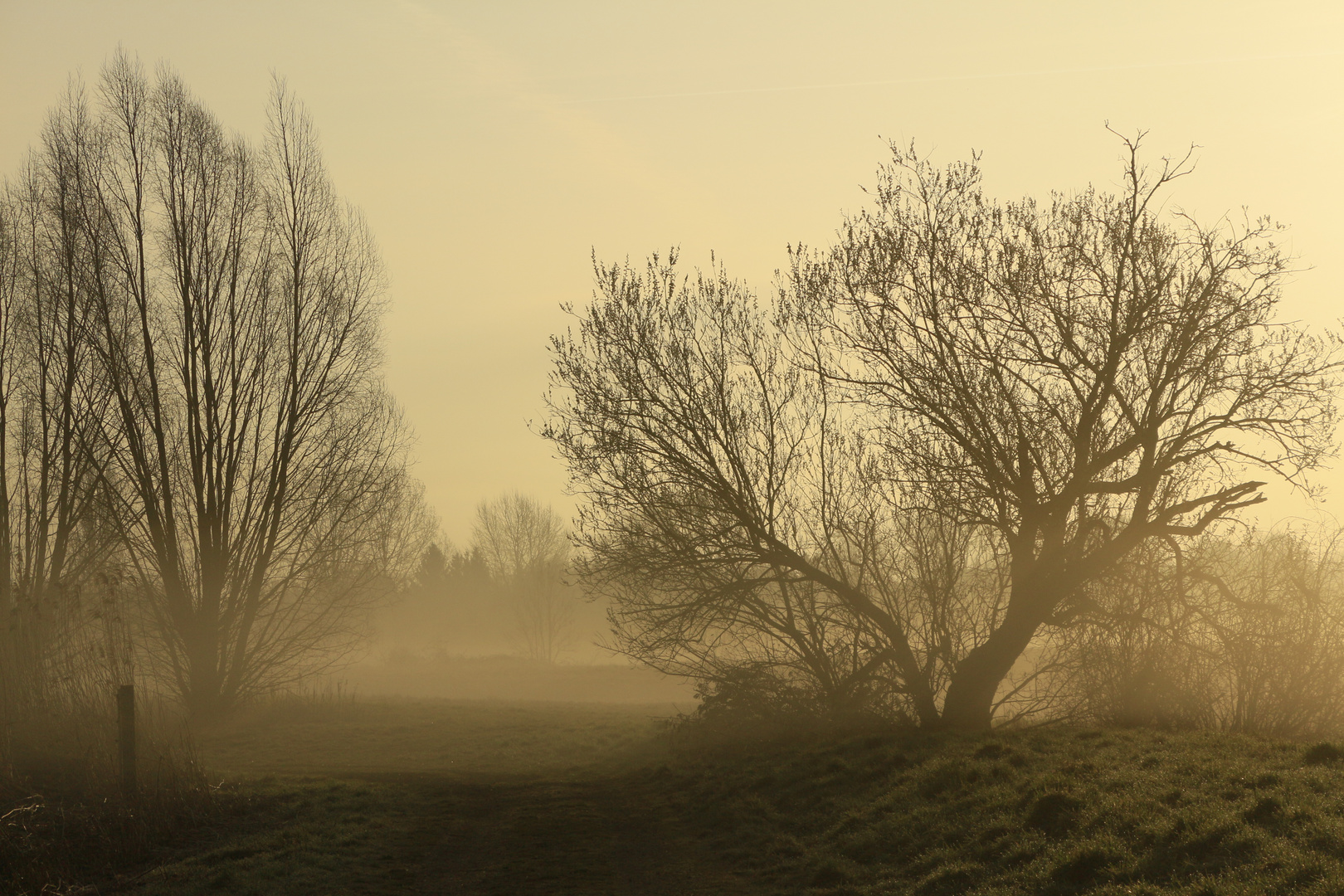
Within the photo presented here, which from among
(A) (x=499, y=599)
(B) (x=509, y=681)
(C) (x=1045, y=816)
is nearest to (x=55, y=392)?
(C) (x=1045, y=816)

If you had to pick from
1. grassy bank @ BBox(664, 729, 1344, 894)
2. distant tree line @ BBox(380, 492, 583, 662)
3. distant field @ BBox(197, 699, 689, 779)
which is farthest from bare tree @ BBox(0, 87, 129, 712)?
distant tree line @ BBox(380, 492, 583, 662)

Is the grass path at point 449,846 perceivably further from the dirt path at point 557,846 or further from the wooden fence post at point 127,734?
the wooden fence post at point 127,734

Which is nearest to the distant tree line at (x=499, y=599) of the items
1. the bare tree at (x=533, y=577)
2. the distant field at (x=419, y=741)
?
the bare tree at (x=533, y=577)

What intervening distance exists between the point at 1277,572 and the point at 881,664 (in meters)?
6.80

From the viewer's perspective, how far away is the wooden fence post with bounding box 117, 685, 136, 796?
452 inches

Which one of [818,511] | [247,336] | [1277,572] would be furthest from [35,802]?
Result: [1277,572]

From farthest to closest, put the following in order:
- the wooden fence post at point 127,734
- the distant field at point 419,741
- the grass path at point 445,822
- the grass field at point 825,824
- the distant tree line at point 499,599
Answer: the distant tree line at point 499,599, the distant field at point 419,741, the wooden fence post at point 127,734, the grass path at point 445,822, the grass field at point 825,824

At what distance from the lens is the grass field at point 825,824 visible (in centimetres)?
720

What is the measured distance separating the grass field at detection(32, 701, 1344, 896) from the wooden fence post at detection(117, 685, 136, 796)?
130cm

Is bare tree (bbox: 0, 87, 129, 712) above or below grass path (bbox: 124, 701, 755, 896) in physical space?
above

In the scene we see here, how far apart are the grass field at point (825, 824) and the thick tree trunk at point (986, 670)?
1467mm

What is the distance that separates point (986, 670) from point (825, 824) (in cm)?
565

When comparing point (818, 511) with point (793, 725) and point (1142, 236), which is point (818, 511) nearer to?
point (793, 725)

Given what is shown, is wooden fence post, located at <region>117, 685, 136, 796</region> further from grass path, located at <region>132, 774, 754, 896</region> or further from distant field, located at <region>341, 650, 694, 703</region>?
distant field, located at <region>341, 650, 694, 703</region>
